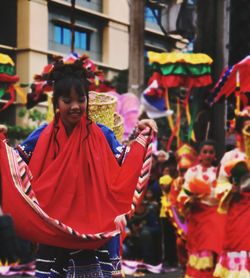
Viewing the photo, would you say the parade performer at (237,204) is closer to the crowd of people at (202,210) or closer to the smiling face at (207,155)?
the crowd of people at (202,210)

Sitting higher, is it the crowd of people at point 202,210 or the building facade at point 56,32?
the building facade at point 56,32

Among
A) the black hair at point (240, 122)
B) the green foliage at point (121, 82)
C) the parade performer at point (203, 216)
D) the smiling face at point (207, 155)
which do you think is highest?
the green foliage at point (121, 82)

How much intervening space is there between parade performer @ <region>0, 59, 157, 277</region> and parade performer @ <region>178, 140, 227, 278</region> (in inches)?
142

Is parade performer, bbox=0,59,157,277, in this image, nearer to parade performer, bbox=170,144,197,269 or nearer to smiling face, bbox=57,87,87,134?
smiling face, bbox=57,87,87,134

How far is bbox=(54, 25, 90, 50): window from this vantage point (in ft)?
98.7

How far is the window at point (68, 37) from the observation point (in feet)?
98.7

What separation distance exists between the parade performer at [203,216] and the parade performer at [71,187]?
11.9ft

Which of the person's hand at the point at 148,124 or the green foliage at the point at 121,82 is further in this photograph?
the green foliage at the point at 121,82

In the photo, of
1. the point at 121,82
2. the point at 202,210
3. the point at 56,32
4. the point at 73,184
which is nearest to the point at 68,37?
the point at 56,32

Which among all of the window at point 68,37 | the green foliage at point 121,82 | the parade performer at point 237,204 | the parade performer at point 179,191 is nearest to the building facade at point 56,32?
the window at point 68,37

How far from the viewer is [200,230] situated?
849cm

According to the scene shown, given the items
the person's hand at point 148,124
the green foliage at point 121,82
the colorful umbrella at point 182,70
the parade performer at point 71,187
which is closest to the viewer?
the parade performer at point 71,187

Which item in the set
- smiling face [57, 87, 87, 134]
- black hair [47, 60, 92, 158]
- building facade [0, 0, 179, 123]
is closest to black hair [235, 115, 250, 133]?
black hair [47, 60, 92, 158]

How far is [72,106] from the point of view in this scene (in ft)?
14.8
